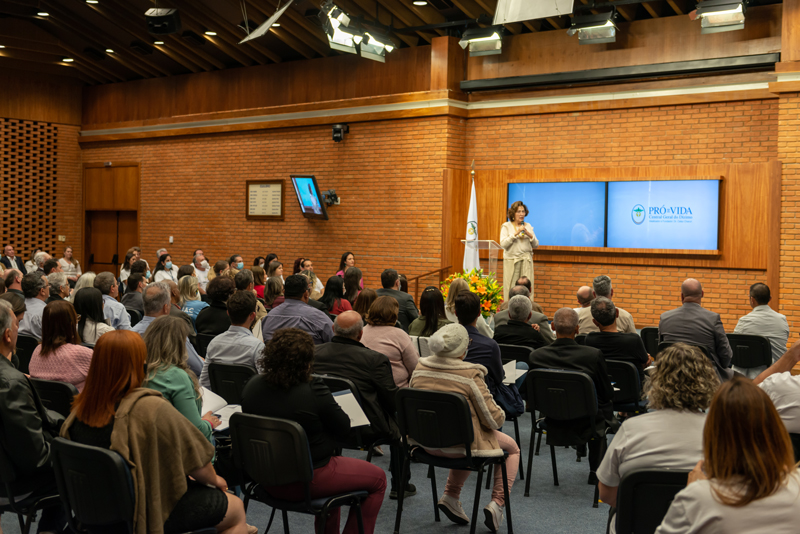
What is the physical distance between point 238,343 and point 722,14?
757 cm

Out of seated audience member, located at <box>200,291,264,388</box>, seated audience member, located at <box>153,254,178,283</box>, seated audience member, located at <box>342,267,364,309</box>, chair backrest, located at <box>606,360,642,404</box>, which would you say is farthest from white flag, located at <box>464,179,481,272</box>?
seated audience member, located at <box>200,291,264,388</box>

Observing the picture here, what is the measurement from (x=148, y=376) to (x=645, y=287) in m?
8.37

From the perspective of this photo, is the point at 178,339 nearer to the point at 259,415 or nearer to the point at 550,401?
the point at 259,415

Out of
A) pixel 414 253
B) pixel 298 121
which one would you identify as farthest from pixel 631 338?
pixel 298 121

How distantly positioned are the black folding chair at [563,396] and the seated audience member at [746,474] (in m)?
2.28

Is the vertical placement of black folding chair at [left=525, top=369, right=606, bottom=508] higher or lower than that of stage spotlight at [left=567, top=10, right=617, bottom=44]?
lower

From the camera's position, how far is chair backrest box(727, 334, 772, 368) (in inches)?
224

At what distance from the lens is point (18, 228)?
51.1 ft

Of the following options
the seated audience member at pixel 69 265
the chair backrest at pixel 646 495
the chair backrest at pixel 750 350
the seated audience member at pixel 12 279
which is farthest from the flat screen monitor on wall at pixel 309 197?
the chair backrest at pixel 646 495

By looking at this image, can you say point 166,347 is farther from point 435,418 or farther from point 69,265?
point 69,265

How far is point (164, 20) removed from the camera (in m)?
11.4

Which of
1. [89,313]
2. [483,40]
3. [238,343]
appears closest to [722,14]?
[483,40]

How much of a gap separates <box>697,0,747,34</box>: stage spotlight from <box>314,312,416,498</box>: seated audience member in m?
7.09

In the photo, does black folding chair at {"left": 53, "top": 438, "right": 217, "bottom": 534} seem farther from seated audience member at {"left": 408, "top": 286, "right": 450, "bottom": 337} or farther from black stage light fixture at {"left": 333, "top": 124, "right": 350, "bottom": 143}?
black stage light fixture at {"left": 333, "top": 124, "right": 350, "bottom": 143}
